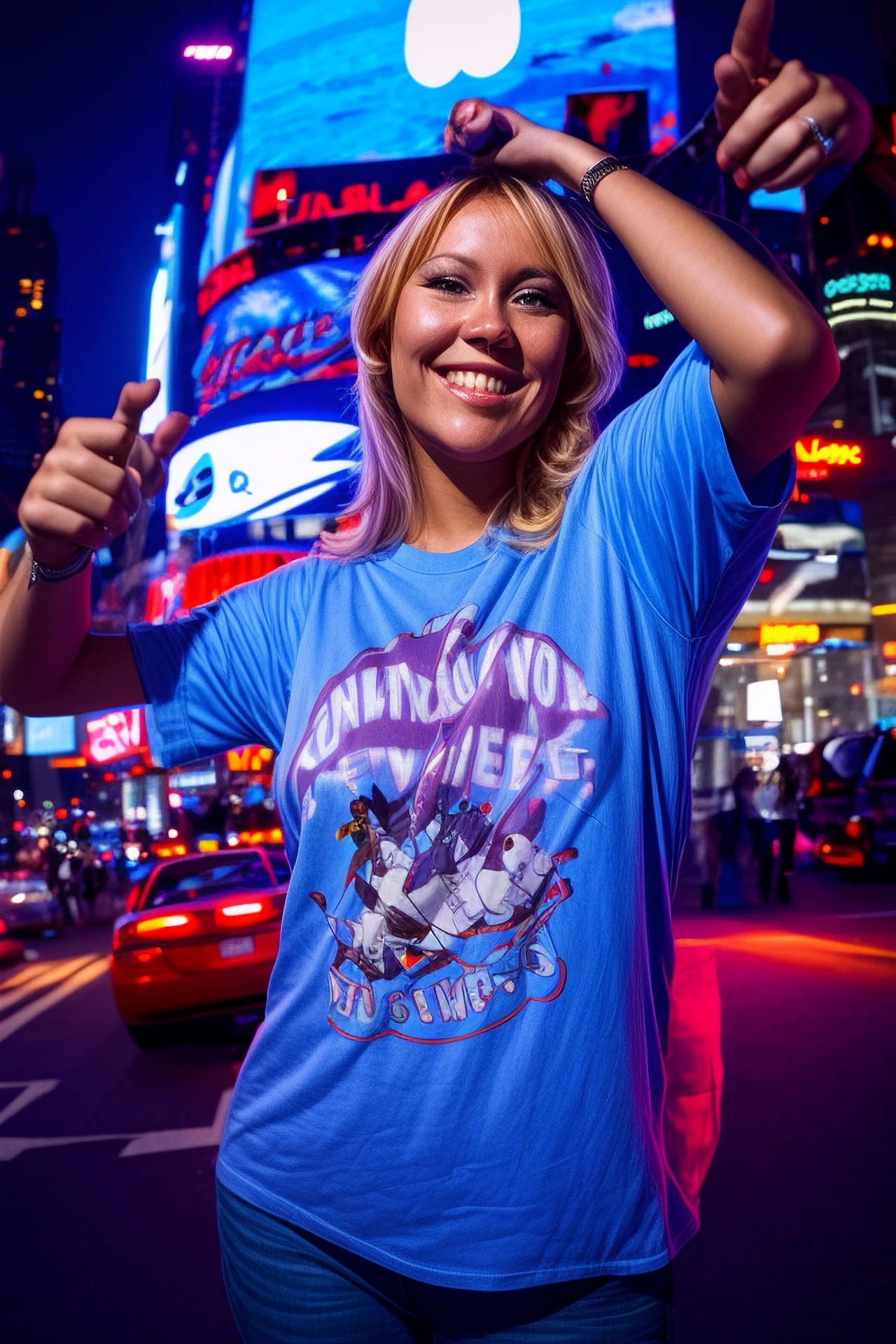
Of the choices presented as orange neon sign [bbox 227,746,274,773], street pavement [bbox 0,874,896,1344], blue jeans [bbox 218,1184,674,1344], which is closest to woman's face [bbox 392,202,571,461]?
street pavement [bbox 0,874,896,1344]

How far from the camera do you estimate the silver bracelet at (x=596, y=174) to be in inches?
57.4

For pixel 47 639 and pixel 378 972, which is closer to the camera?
pixel 378 972

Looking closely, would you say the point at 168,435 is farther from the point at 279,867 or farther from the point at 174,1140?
the point at 279,867

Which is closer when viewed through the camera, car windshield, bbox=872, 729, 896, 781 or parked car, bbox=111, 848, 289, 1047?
parked car, bbox=111, 848, 289, 1047

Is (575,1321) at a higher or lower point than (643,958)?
lower

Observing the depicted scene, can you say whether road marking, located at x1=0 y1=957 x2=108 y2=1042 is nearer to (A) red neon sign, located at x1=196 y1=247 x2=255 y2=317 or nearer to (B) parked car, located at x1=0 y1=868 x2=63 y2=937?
(B) parked car, located at x1=0 y1=868 x2=63 y2=937

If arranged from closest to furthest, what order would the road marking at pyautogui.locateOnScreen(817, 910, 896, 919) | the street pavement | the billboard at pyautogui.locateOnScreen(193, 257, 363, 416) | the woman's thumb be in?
the woman's thumb → the street pavement → the road marking at pyautogui.locateOnScreen(817, 910, 896, 919) → the billboard at pyautogui.locateOnScreen(193, 257, 363, 416)

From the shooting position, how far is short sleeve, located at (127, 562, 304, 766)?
172 cm

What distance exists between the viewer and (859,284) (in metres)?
71.0

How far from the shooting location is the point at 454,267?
5.18ft

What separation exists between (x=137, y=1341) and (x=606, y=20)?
43837 millimetres

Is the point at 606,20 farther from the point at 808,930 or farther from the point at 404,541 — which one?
the point at 404,541

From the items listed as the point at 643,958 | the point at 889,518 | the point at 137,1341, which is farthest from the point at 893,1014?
the point at 889,518

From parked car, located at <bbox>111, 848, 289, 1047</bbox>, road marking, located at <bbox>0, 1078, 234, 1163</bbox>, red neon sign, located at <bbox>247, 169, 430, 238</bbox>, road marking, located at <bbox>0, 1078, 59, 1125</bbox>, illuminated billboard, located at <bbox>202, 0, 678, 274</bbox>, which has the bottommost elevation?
road marking, located at <bbox>0, 1078, 59, 1125</bbox>
